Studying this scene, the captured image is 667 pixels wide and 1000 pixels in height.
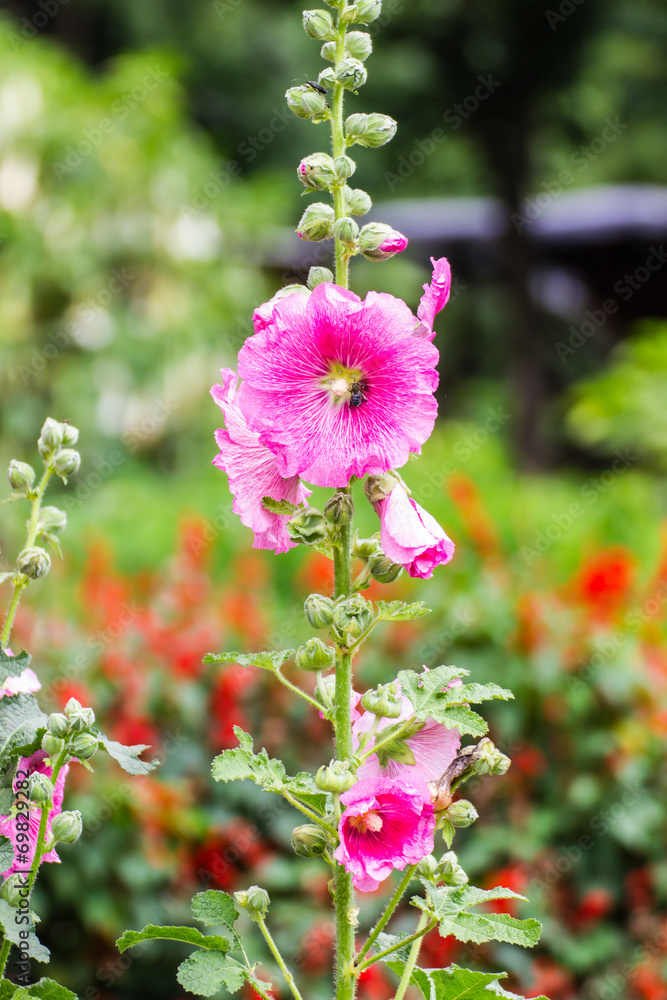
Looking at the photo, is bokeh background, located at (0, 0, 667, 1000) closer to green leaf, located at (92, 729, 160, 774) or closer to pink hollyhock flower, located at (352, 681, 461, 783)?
green leaf, located at (92, 729, 160, 774)

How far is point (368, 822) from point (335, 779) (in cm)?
7

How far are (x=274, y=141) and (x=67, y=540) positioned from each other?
10724 mm

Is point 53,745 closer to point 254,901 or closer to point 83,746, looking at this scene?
point 83,746

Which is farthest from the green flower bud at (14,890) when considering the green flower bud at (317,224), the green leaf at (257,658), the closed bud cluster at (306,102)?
the closed bud cluster at (306,102)

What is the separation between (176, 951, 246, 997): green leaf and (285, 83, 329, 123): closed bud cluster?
73cm

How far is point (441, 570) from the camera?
10.4 ft

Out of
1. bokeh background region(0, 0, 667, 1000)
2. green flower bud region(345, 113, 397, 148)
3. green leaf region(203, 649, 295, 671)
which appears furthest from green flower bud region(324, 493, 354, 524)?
bokeh background region(0, 0, 667, 1000)

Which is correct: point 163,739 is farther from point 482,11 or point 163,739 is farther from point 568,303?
point 568,303

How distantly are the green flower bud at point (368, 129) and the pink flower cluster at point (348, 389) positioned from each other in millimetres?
158

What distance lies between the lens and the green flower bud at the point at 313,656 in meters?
0.88

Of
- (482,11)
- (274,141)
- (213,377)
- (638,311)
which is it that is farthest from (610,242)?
(213,377)

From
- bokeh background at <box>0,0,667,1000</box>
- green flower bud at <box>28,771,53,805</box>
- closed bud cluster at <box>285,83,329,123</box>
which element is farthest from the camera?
bokeh background at <box>0,0,667,1000</box>

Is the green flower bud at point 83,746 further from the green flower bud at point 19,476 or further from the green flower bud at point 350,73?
the green flower bud at point 350,73

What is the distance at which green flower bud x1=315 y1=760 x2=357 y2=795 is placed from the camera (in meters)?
0.83
